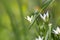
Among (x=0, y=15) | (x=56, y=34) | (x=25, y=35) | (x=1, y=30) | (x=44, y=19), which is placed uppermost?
(x=0, y=15)

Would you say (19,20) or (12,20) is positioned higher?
(19,20)

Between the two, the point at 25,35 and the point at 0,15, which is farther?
the point at 0,15

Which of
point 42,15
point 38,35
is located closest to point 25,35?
point 38,35

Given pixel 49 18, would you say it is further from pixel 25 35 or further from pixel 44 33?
pixel 25 35

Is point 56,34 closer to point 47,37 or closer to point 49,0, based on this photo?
point 47,37

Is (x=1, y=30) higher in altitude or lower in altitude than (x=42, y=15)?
higher

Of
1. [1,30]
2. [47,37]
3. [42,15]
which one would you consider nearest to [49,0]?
[47,37]

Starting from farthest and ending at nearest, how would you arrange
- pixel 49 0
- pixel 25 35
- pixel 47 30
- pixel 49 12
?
pixel 49 12, pixel 47 30, pixel 49 0, pixel 25 35

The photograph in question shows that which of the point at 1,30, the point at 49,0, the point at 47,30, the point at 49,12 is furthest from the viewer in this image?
the point at 1,30

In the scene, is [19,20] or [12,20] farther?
[19,20]
